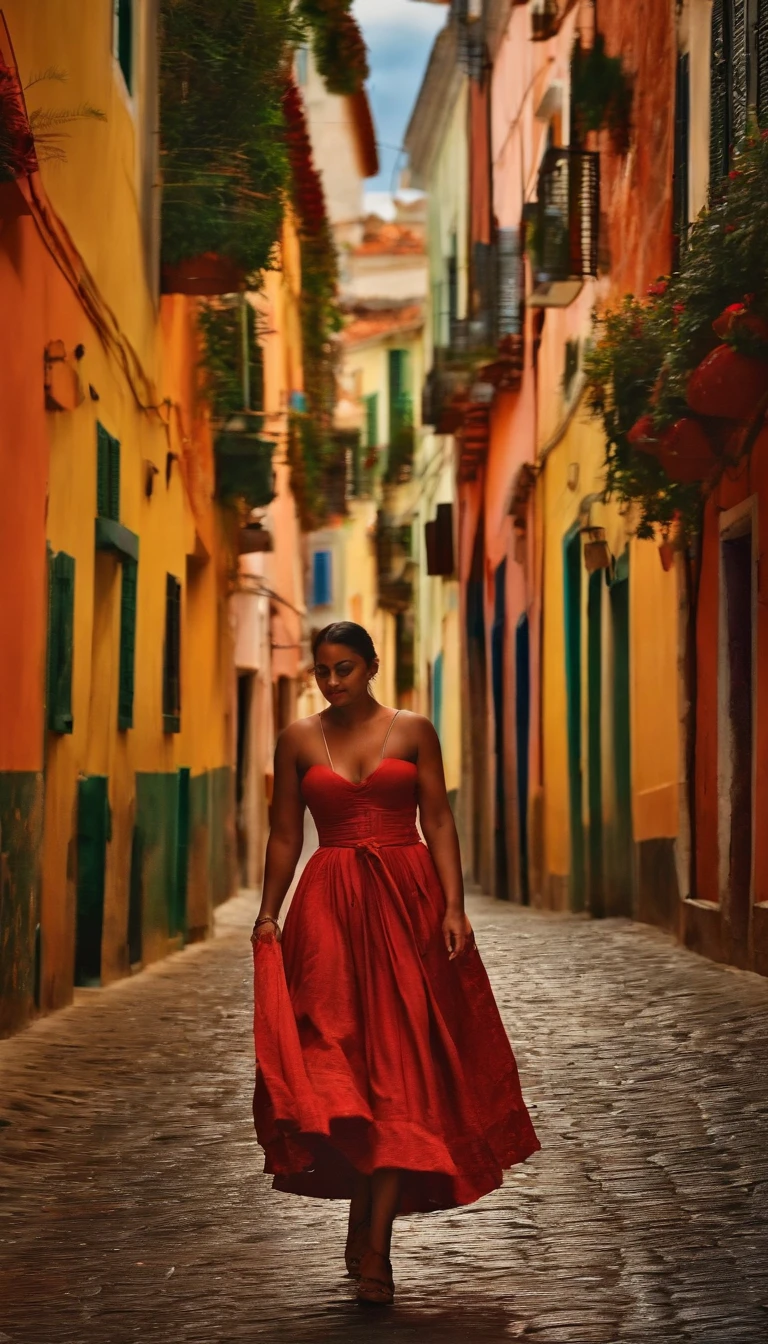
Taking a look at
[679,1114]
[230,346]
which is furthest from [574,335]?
[679,1114]

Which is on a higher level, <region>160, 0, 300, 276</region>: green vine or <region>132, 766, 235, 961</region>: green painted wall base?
<region>160, 0, 300, 276</region>: green vine

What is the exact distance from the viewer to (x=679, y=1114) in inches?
294

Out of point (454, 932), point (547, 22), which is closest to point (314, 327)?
point (547, 22)

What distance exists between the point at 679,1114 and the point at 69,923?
15.6 ft

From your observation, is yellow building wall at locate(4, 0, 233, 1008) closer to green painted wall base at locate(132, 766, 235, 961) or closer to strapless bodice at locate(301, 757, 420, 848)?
green painted wall base at locate(132, 766, 235, 961)

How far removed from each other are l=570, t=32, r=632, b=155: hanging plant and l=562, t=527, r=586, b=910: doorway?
3.67 metres

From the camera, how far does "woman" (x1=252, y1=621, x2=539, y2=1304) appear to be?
5156 millimetres

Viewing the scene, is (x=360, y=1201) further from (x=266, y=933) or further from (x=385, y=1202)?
(x=266, y=933)

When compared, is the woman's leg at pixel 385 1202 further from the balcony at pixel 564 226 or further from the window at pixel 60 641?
the balcony at pixel 564 226

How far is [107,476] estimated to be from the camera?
1274cm

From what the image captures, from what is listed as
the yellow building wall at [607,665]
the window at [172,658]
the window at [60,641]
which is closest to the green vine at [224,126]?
the window at [172,658]

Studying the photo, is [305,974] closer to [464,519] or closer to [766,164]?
[766,164]

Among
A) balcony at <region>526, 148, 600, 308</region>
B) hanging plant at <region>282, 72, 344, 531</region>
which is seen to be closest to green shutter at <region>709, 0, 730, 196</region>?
balcony at <region>526, 148, 600, 308</region>

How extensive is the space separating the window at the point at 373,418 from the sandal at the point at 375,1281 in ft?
137
